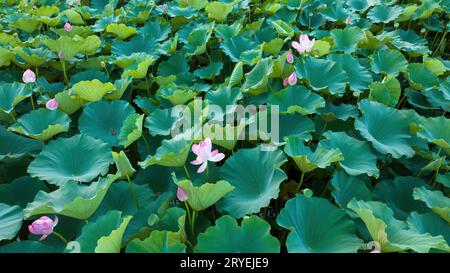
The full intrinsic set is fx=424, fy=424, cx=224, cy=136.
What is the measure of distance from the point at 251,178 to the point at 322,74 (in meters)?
0.66

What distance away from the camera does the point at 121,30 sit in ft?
7.52

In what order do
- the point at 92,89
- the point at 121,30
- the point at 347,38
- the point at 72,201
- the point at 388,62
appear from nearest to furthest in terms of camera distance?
the point at 72,201 < the point at 92,89 < the point at 388,62 < the point at 347,38 < the point at 121,30

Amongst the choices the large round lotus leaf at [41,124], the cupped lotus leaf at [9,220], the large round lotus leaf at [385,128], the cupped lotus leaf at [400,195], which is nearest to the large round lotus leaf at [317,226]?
the cupped lotus leaf at [400,195]

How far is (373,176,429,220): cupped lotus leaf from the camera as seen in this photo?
1285mm

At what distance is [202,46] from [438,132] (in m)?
1.15

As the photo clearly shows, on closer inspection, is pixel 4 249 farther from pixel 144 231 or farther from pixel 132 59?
pixel 132 59

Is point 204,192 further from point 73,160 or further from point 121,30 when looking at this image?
point 121,30

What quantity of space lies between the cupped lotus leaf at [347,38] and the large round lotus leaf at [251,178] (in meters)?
0.94

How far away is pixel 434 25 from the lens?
2502 millimetres

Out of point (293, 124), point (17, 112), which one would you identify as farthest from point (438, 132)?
point (17, 112)

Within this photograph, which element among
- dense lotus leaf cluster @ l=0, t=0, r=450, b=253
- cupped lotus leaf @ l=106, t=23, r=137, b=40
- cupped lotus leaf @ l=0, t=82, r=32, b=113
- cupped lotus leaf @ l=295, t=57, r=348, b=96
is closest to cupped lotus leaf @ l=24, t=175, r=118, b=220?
dense lotus leaf cluster @ l=0, t=0, r=450, b=253

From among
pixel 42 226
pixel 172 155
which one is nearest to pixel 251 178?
pixel 172 155

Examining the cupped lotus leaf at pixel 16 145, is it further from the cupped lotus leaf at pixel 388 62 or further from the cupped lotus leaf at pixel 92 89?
the cupped lotus leaf at pixel 388 62
